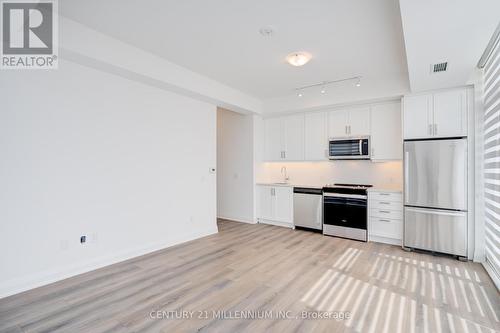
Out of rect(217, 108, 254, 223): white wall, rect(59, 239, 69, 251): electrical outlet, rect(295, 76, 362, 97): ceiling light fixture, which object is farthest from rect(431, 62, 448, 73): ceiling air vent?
rect(59, 239, 69, 251): electrical outlet

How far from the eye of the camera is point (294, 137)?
5.54m

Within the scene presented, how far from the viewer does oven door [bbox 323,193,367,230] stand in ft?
14.5

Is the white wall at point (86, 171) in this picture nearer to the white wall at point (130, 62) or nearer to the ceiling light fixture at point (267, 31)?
the white wall at point (130, 62)

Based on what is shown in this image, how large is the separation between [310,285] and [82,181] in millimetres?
3086

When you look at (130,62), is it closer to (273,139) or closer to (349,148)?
(273,139)

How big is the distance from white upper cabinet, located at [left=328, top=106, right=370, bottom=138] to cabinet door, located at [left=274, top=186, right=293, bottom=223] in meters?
1.55

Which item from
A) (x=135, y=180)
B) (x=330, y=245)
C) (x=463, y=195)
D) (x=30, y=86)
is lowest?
(x=330, y=245)

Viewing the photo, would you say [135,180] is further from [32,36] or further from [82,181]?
[32,36]

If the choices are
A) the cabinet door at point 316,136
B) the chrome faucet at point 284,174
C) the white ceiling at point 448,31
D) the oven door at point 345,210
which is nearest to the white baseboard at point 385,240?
the oven door at point 345,210

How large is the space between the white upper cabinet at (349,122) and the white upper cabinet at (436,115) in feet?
2.38

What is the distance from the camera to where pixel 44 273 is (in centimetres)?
273

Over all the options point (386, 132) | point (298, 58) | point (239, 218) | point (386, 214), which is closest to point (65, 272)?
point (239, 218)

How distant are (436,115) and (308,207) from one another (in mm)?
2703

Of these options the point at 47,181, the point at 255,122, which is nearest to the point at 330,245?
the point at 255,122
